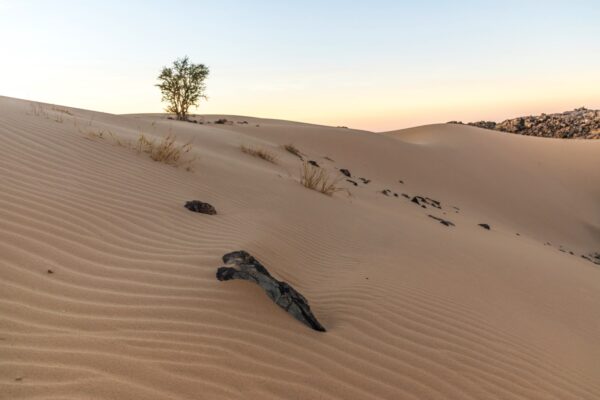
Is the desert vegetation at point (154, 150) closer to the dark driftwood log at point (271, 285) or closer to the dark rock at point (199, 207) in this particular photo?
the dark rock at point (199, 207)

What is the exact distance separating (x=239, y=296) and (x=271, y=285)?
0.74 ft

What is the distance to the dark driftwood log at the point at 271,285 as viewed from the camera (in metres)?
2.70

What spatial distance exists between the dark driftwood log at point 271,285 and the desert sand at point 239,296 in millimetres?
69

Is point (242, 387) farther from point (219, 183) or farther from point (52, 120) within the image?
point (52, 120)

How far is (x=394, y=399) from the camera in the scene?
7.16 feet

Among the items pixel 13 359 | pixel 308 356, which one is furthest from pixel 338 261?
pixel 13 359

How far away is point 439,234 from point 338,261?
3.22m

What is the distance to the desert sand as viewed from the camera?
2.09 metres

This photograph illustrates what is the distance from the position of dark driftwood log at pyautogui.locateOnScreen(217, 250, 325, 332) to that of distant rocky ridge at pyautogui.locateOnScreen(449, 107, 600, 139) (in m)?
39.8

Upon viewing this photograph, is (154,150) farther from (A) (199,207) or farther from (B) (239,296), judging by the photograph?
(B) (239,296)

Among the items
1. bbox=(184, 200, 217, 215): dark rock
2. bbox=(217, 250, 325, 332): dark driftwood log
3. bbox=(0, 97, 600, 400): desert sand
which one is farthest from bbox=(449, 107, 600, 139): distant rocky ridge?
bbox=(217, 250, 325, 332): dark driftwood log

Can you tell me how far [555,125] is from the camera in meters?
42.9

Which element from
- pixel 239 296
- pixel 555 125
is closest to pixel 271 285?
pixel 239 296

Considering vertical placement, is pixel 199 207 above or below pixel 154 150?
below
